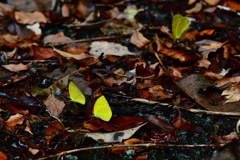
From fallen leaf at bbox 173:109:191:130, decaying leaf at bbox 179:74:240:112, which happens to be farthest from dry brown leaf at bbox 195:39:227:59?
fallen leaf at bbox 173:109:191:130

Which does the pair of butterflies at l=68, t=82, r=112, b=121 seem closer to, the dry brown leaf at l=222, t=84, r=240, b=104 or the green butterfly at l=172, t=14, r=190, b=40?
the dry brown leaf at l=222, t=84, r=240, b=104

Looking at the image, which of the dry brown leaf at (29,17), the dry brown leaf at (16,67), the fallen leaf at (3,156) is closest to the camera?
the fallen leaf at (3,156)

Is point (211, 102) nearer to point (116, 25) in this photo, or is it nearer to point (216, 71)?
point (216, 71)

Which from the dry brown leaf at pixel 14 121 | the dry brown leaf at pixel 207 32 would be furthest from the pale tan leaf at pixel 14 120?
the dry brown leaf at pixel 207 32

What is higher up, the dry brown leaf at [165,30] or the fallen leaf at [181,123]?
the dry brown leaf at [165,30]

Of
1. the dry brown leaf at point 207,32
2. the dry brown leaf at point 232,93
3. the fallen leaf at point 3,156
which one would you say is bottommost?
the fallen leaf at point 3,156

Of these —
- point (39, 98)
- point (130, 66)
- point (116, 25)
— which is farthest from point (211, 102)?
point (116, 25)

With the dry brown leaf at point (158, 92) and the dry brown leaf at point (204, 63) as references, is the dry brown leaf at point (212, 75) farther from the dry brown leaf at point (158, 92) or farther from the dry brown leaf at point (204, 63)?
the dry brown leaf at point (158, 92)

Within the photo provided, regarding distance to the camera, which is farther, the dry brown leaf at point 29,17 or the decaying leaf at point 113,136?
the dry brown leaf at point 29,17
